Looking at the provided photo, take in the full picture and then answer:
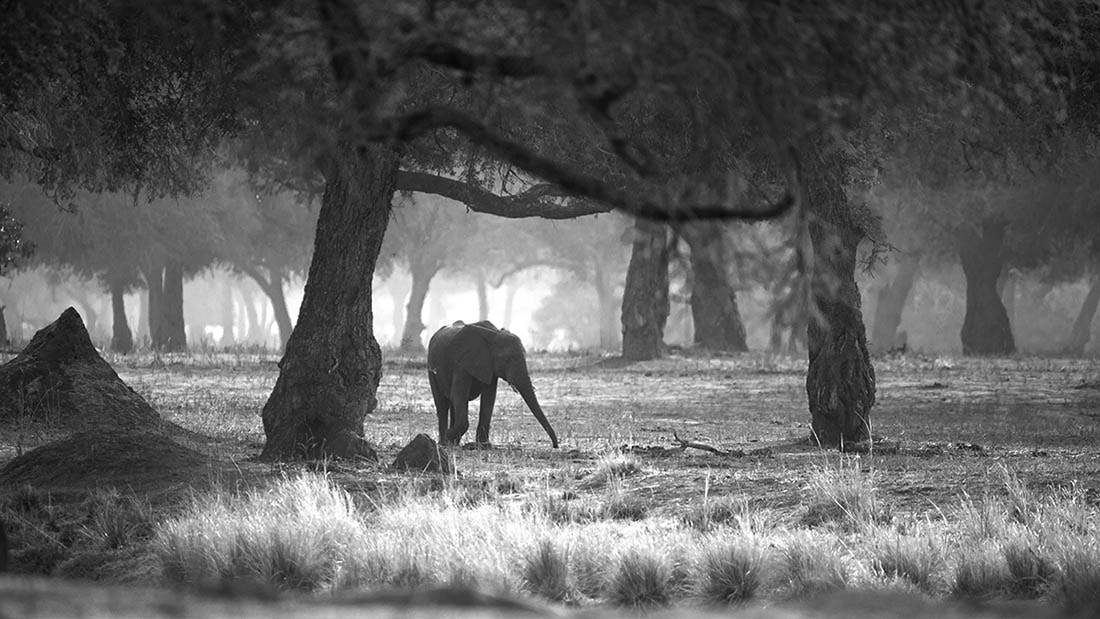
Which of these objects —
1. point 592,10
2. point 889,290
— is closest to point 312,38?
point 592,10

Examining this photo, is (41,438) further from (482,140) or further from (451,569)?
(482,140)

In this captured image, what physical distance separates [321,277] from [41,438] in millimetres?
4466

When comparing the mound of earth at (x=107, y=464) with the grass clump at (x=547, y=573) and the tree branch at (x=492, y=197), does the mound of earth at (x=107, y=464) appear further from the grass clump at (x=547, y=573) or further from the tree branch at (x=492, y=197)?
the tree branch at (x=492, y=197)

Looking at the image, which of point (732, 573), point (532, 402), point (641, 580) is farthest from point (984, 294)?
point (641, 580)

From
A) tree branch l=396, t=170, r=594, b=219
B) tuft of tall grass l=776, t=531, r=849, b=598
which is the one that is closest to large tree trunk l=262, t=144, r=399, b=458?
tree branch l=396, t=170, r=594, b=219

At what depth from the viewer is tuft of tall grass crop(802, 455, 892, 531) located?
1127 cm

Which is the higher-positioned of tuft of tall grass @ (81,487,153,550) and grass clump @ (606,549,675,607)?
tuft of tall grass @ (81,487,153,550)

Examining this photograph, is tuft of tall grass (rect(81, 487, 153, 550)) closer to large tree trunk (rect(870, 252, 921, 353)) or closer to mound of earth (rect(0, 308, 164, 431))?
mound of earth (rect(0, 308, 164, 431))

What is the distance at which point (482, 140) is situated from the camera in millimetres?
7613

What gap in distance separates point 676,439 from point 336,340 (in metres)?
4.74

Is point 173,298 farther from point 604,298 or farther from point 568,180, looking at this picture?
point 568,180

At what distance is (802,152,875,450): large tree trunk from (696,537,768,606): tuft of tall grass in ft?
19.5

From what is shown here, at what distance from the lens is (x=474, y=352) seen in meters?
19.4

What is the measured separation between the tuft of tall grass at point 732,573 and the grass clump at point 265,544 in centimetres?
247
